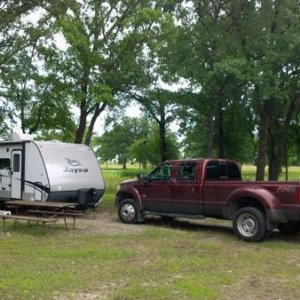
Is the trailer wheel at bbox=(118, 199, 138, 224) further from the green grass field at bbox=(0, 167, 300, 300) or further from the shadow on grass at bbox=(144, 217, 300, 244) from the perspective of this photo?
the green grass field at bbox=(0, 167, 300, 300)

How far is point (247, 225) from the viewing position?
1193cm

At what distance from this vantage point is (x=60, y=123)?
2678 centimetres

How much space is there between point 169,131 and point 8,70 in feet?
36.9

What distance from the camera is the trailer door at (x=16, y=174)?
55.9 ft

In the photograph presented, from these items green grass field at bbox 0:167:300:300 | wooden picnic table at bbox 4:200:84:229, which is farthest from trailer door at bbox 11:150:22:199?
green grass field at bbox 0:167:300:300

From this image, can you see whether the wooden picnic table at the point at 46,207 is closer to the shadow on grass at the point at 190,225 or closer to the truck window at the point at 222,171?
the shadow on grass at the point at 190,225

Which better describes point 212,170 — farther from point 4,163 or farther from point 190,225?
point 4,163

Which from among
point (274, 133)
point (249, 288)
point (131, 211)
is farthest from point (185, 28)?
point (249, 288)

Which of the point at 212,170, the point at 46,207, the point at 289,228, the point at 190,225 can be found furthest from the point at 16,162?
the point at 289,228

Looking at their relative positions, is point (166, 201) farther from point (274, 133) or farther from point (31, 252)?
point (274, 133)

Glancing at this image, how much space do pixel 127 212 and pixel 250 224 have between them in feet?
13.6

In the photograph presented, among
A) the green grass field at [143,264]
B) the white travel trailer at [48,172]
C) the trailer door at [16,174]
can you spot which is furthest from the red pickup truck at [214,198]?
the trailer door at [16,174]

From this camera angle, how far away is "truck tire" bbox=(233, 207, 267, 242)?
1162cm

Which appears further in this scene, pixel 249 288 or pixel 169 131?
pixel 169 131
